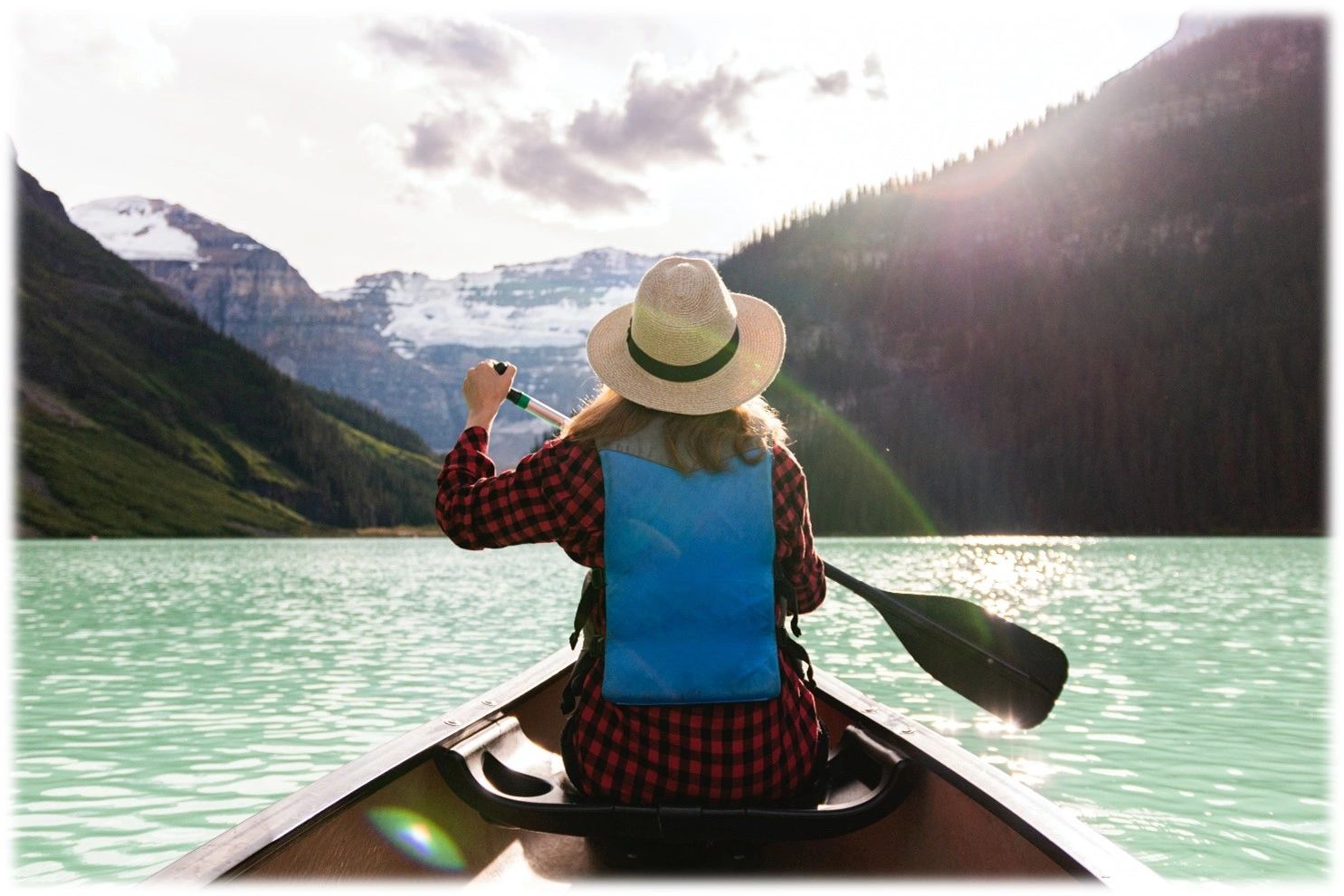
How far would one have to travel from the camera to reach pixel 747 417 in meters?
3.29

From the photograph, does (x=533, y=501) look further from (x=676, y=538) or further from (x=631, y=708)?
(x=631, y=708)

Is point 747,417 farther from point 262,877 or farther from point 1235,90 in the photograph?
point 1235,90

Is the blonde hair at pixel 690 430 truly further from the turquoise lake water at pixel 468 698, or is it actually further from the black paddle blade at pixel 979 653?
the turquoise lake water at pixel 468 698

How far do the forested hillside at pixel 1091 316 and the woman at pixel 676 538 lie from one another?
108 m

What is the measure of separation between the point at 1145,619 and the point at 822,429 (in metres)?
102

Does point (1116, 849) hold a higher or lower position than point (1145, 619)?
higher

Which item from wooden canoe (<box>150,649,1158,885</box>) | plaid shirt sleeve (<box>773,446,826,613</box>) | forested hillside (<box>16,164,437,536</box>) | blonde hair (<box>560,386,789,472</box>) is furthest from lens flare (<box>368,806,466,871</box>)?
forested hillside (<box>16,164,437,536</box>)

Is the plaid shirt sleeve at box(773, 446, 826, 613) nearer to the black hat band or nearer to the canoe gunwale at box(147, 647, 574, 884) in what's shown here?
the black hat band

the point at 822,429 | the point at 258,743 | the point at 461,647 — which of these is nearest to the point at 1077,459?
the point at 822,429

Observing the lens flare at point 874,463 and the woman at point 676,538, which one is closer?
the woman at point 676,538

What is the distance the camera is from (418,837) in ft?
12.4

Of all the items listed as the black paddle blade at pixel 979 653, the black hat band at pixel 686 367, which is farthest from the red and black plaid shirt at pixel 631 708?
the black paddle blade at pixel 979 653

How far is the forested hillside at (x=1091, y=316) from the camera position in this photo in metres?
110

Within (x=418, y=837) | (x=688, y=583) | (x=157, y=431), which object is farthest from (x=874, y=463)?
(x=688, y=583)
